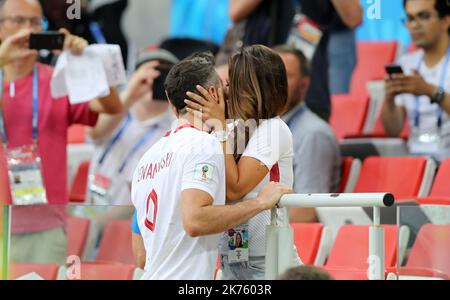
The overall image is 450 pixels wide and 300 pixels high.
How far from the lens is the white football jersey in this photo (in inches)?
138

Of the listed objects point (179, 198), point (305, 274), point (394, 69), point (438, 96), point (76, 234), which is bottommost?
point (76, 234)

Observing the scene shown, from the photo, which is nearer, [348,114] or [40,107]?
[40,107]

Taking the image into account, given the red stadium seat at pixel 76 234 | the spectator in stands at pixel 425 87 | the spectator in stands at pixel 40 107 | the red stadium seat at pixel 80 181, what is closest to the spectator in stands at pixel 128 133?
the red stadium seat at pixel 80 181

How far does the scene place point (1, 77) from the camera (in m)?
5.93

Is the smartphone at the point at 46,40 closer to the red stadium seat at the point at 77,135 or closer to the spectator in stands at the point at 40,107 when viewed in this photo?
the spectator in stands at the point at 40,107

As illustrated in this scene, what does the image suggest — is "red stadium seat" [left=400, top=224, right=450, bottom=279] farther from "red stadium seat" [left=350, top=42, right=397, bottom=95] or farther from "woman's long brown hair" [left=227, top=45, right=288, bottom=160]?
"red stadium seat" [left=350, top=42, right=397, bottom=95]

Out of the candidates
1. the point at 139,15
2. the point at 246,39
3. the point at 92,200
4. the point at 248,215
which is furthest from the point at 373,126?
the point at 248,215

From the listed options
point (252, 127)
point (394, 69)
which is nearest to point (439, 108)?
point (394, 69)

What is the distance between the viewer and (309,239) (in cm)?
500

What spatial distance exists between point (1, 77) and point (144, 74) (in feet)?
3.90

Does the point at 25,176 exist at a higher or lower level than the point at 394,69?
lower

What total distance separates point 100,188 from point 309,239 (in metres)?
2.32

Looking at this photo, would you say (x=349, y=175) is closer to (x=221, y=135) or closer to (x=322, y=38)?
(x=322, y=38)
